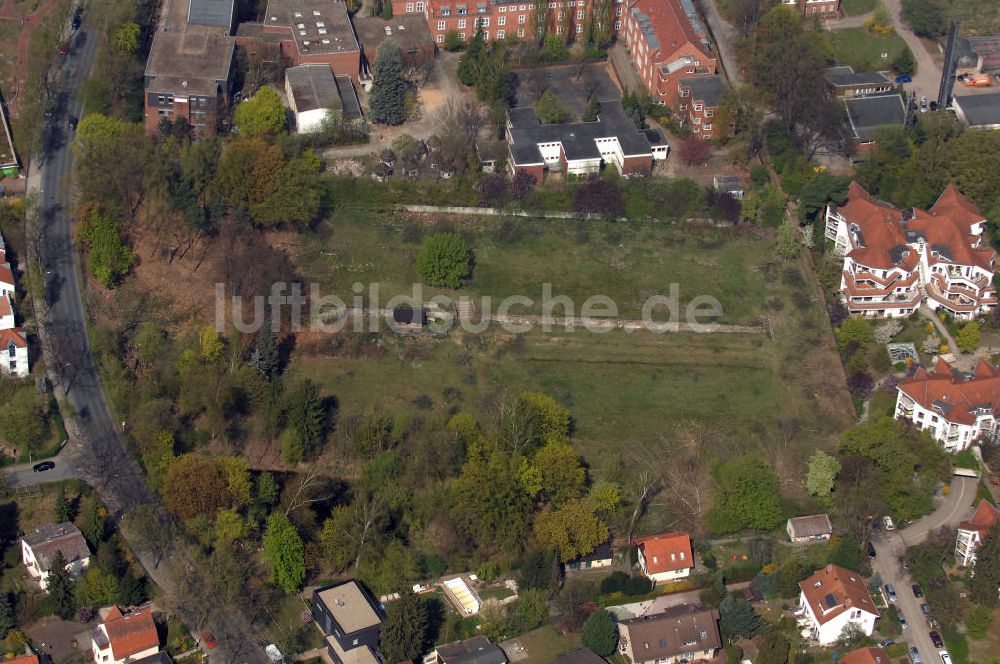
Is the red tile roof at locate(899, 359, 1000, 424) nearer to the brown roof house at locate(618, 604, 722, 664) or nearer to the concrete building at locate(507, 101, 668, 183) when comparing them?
the brown roof house at locate(618, 604, 722, 664)

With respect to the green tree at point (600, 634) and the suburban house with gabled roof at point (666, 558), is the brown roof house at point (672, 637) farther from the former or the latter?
the suburban house with gabled roof at point (666, 558)

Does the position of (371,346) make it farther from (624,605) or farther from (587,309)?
(624,605)

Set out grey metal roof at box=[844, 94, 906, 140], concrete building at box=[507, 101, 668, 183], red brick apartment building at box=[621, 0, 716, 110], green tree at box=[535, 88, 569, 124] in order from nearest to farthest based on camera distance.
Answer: concrete building at box=[507, 101, 668, 183]
green tree at box=[535, 88, 569, 124]
grey metal roof at box=[844, 94, 906, 140]
red brick apartment building at box=[621, 0, 716, 110]

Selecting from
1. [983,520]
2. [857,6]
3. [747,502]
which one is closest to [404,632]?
[747,502]

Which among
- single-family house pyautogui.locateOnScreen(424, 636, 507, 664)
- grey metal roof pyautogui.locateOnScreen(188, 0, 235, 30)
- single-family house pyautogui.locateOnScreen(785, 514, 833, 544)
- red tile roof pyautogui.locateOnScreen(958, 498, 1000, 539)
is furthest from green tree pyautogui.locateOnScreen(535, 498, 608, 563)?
grey metal roof pyautogui.locateOnScreen(188, 0, 235, 30)

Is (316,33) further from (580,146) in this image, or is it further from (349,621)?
(349,621)

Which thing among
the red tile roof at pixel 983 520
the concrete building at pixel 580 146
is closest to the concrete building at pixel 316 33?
the concrete building at pixel 580 146

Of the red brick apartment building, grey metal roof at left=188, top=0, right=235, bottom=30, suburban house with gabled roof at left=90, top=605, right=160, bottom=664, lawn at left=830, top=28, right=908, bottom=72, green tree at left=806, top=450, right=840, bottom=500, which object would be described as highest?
grey metal roof at left=188, top=0, right=235, bottom=30
